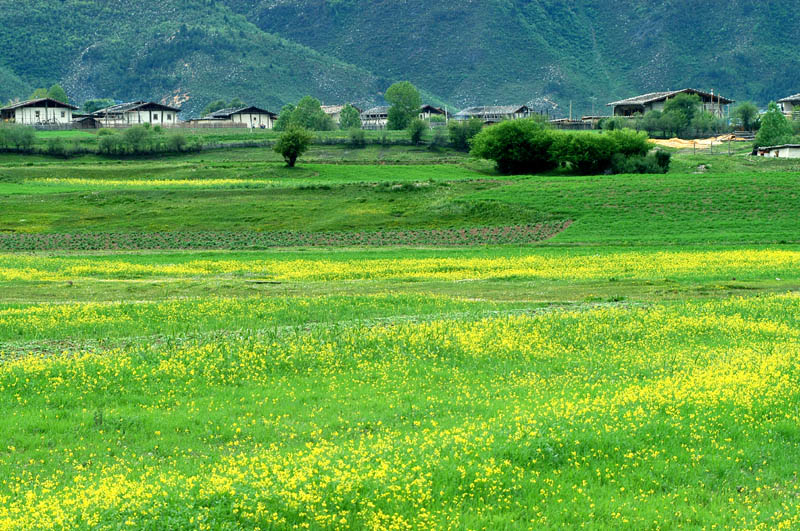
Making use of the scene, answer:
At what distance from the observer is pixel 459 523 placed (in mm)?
11688

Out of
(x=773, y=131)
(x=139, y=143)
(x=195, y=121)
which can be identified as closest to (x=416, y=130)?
(x=139, y=143)

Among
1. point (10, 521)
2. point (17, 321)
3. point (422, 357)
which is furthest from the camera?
point (17, 321)

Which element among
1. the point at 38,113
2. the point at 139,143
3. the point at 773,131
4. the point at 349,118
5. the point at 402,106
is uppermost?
the point at 402,106

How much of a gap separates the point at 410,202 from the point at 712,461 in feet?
191

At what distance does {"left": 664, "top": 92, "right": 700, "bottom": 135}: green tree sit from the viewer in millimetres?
143250

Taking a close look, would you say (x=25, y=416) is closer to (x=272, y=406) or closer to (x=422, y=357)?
(x=272, y=406)

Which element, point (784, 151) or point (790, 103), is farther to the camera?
point (790, 103)

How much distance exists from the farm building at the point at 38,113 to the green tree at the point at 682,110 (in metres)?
108

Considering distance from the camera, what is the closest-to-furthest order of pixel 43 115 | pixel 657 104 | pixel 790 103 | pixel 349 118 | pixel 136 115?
pixel 43 115 < pixel 136 115 < pixel 657 104 < pixel 349 118 < pixel 790 103

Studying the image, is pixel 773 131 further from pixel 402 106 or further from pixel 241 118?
pixel 241 118

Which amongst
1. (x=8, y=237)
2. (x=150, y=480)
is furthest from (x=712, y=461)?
(x=8, y=237)

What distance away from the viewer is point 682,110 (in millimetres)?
151625

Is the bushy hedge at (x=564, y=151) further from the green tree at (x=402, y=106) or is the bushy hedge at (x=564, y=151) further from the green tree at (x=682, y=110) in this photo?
the green tree at (x=402, y=106)

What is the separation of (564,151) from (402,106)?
289 ft
